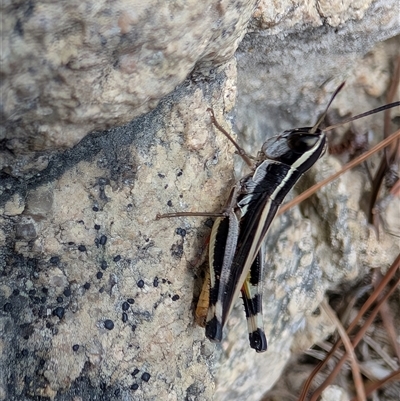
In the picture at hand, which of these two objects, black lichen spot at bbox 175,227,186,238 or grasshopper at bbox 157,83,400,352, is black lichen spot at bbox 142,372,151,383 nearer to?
grasshopper at bbox 157,83,400,352

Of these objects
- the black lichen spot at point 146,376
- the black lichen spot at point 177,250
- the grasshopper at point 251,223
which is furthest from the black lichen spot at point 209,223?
the black lichen spot at point 146,376

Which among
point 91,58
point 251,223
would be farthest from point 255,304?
point 91,58

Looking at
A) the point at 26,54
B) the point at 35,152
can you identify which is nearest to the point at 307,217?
the point at 35,152

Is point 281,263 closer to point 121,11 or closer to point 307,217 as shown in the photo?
point 307,217

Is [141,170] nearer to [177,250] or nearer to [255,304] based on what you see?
[177,250]

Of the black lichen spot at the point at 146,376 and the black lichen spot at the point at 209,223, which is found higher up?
the black lichen spot at the point at 209,223

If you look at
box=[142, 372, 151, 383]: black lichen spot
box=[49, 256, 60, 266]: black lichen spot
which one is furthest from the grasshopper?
box=[49, 256, 60, 266]: black lichen spot

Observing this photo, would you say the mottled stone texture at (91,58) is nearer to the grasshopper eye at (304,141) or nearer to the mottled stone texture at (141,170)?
the mottled stone texture at (141,170)

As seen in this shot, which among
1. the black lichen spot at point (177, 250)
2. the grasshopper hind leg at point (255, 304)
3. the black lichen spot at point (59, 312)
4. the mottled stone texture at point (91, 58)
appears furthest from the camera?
the grasshopper hind leg at point (255, 304)
